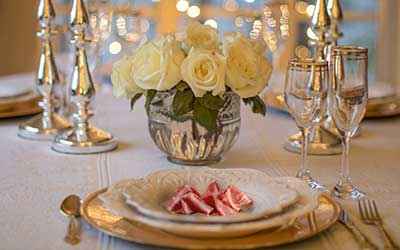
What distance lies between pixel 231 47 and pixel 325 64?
159 millimetres

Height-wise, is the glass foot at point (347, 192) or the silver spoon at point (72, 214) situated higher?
the silver spoon at point (72, 214)

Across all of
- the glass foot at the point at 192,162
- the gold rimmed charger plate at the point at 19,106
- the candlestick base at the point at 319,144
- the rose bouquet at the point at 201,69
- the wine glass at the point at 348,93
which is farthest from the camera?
the gold rimmed charger plate at the point at 19,106

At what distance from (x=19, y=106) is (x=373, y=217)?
0.91 metres

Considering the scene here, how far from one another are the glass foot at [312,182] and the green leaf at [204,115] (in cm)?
16

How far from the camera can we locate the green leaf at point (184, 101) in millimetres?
1118

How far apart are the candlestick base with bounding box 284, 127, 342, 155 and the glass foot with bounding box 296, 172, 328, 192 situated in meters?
0.18

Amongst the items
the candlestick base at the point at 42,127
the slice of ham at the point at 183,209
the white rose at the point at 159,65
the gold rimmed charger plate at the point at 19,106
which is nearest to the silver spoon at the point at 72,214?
the slice of ham at the point at 183,209

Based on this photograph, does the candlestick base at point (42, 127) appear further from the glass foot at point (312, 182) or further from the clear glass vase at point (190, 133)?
the glass foot at point (312, 182)

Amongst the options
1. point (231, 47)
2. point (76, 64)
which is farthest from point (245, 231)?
point (76, 64)

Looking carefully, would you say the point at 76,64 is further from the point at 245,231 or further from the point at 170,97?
the point at 245,231

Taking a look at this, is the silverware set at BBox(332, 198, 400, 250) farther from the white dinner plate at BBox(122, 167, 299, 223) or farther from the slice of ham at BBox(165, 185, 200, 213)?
the slice of ham at BBox(165, 185, 200, 213)

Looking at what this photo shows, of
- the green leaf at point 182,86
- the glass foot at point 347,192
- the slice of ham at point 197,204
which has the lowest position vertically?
the glass foot at point 347,192

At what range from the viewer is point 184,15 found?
3.38 meters

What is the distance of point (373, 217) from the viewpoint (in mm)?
886
